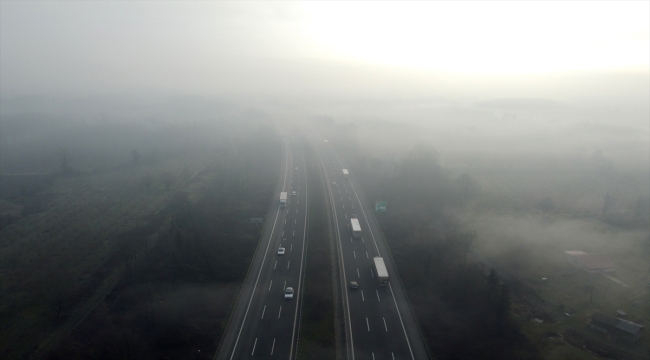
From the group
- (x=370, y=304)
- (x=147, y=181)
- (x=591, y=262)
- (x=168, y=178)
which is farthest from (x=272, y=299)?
(x=168, y=178)

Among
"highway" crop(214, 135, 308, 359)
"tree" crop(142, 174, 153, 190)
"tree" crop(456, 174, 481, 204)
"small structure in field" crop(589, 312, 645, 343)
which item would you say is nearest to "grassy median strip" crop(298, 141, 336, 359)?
"highway" crop(214, 135, 308, 359)

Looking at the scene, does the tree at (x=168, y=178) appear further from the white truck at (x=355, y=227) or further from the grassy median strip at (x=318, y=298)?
the white truck at (x=355, y=227)

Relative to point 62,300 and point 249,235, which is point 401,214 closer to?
point 249,235

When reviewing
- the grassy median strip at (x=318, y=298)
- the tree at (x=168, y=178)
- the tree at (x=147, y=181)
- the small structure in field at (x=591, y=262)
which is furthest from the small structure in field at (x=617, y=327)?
the tree at (x=147, y=181)

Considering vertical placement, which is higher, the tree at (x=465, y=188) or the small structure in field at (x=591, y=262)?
the tree at (x=465, y=188)

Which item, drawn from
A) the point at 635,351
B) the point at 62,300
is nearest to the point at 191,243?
the point at 62,300

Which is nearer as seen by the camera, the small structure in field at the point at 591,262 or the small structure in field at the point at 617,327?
the small structure in field at the point at 617,327

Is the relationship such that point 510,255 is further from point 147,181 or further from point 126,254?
point 147,181
